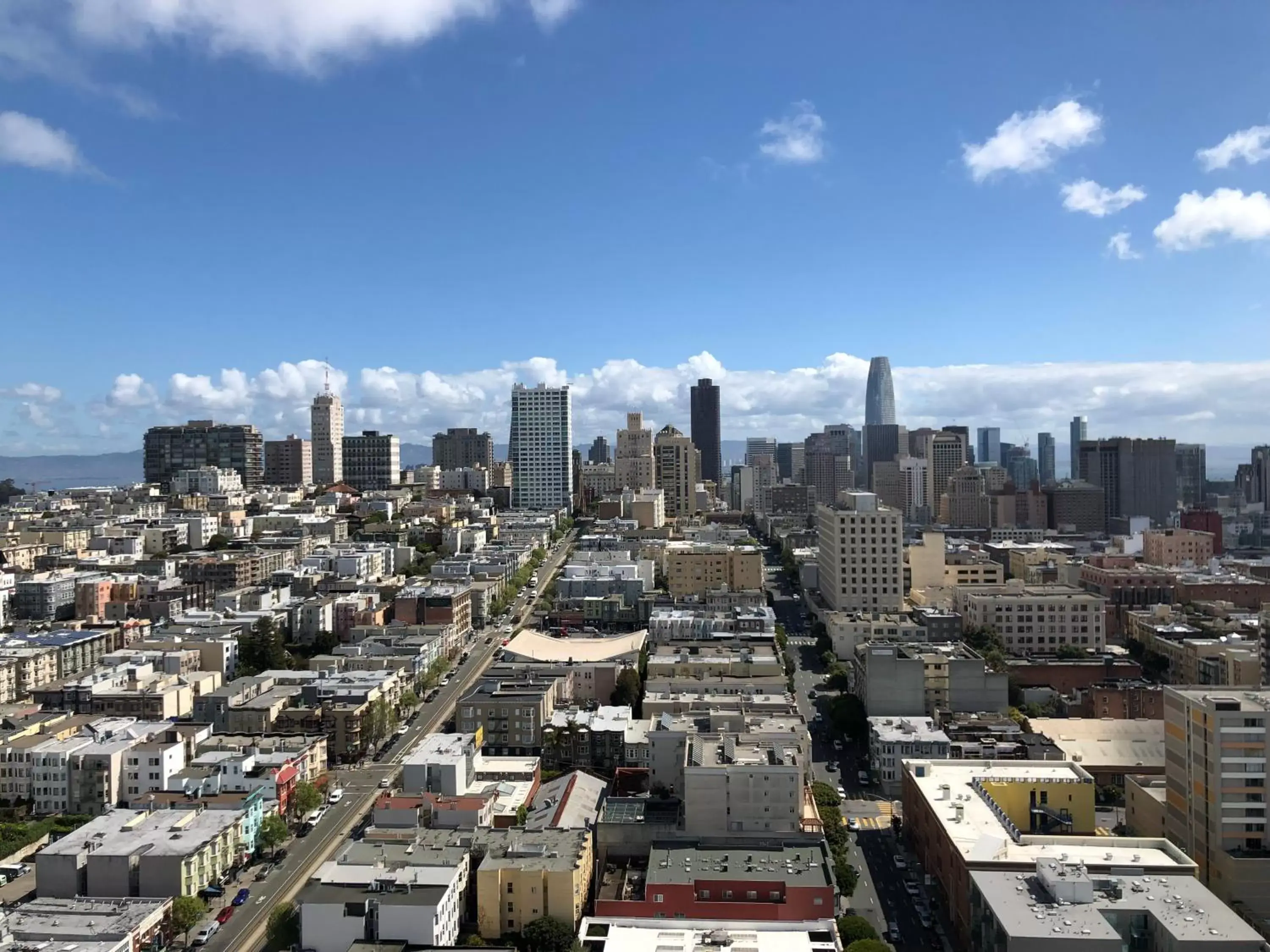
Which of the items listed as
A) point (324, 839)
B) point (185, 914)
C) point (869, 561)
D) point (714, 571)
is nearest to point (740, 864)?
point (324, 839)

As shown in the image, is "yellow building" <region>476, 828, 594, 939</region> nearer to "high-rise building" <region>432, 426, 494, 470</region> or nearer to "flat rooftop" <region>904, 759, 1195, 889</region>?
"flat rooftop" <region>904, 759, 1195, 889</region>

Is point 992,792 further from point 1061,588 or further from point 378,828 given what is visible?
point 1061,588

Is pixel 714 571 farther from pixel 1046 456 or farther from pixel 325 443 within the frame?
pixel 1046 456

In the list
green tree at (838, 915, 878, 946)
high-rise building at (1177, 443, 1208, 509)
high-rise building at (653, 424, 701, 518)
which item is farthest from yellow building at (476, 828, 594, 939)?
high-rise building at (1177, 443, 1208, 509)

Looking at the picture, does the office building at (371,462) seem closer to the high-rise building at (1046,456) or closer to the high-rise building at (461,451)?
the high-rise building at (461,451)

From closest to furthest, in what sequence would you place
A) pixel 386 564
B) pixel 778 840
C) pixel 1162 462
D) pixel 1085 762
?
1. pixel 778 840
2. pixel 1085 762
3. pixel 386 564
4. pixel 1162 462

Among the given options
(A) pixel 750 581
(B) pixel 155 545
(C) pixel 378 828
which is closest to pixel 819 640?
(A) pixel 750 581

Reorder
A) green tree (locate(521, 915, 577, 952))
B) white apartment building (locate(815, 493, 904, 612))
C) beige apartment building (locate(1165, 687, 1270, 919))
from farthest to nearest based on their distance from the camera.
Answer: white apartment building (locate(815, 493, 904, 612)) → beige apartment building (locate(1165, 687, 1270, 919)) → green tree (locate(521, 915, 577, 952))
